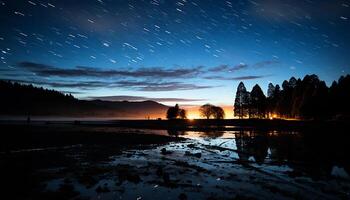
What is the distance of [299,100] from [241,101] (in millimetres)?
29193

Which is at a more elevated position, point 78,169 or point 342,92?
point 342,92

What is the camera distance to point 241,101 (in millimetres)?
107125

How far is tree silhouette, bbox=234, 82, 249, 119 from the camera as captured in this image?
4186 inches

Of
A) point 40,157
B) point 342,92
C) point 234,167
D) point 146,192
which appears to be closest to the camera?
point 146,192

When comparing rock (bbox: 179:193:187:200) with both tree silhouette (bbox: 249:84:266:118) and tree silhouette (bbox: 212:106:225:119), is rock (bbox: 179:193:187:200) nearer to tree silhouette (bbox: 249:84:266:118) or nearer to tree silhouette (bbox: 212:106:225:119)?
tree silhouette (bbox: 249:84:266:118)

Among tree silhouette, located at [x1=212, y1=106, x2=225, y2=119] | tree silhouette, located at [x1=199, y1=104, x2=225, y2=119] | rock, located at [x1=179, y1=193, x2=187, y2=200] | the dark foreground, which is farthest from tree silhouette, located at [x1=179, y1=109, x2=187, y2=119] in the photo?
rock, located at [x1=179, y1=193, x2=187, y2=200]

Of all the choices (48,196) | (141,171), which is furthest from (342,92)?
(48,196)

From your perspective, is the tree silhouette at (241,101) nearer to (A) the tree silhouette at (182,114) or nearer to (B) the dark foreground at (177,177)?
(A) the tree silhouette at (182,114)

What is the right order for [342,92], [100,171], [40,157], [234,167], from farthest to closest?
[342,92]
[40,157]
[234,167]
[100,171]

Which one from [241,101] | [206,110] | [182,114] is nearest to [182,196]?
[241,101]

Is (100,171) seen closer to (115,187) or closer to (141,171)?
(141,171)

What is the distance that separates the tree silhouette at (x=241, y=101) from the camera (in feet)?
349

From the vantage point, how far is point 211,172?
15.1 metres

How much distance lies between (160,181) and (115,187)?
232 centimetres
